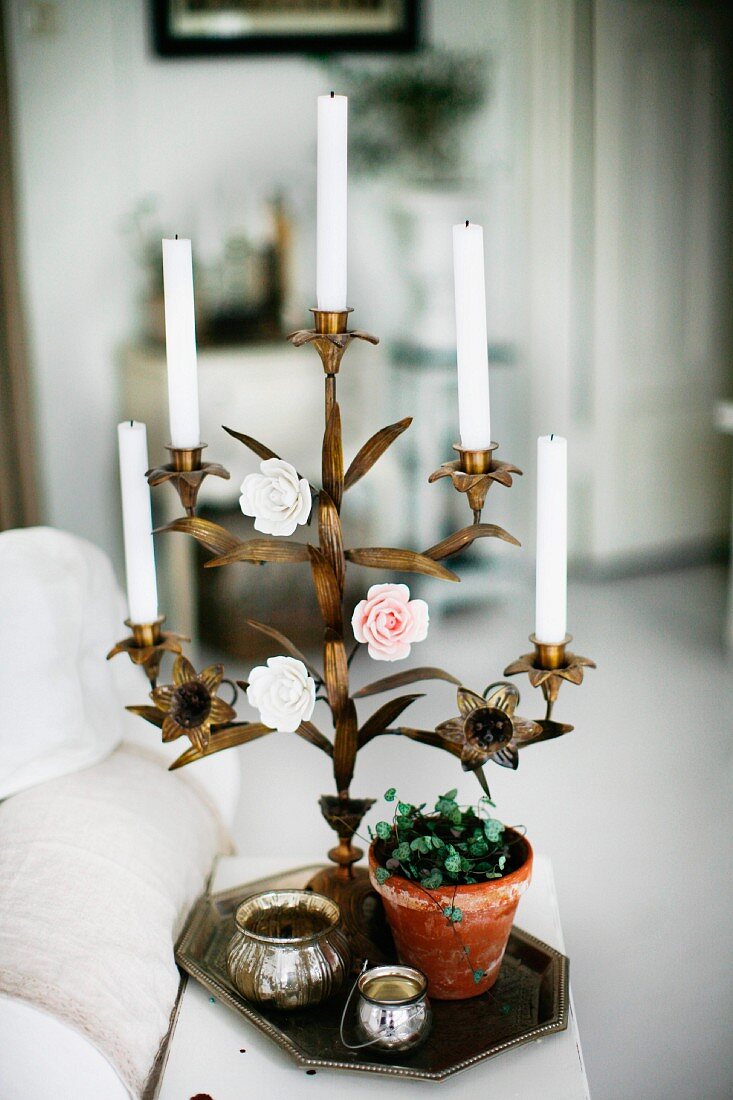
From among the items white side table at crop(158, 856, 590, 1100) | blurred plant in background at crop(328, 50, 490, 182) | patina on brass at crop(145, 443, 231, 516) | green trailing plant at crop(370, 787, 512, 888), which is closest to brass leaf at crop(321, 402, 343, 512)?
patina on brass at crop(145, 443, 231, 516)

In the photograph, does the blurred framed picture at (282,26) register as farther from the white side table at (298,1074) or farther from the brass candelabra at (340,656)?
the white side table at (298,1074)

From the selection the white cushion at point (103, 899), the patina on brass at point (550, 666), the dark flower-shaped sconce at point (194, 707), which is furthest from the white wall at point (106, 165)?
the patina on brass at point (550, 666)

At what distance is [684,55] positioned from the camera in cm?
384

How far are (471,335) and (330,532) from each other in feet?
0.81

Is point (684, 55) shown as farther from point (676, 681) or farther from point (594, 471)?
point (676, 681)

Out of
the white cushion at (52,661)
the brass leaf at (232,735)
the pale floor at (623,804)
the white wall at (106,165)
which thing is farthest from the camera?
the white wall at (106,165)

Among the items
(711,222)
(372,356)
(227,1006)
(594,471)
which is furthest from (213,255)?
(227,1006)

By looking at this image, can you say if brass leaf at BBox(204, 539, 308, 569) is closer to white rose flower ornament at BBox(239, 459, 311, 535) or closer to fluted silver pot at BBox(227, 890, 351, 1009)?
white rose flower ornament at BBox(239, 459, 311, 535)

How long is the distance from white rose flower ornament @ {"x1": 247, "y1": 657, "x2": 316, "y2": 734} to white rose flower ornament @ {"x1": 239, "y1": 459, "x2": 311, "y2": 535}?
0.43 feet

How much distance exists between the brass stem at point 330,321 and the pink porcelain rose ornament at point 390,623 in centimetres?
25

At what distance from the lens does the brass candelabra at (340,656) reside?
1073 millimetres

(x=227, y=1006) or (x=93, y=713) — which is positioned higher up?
(x=93, y=713)

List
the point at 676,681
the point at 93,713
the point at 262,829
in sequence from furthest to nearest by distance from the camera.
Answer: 1. the point at 676,681
2. the point at 262,829
3. the point at 93,713

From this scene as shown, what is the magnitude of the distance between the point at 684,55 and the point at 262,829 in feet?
9.83
